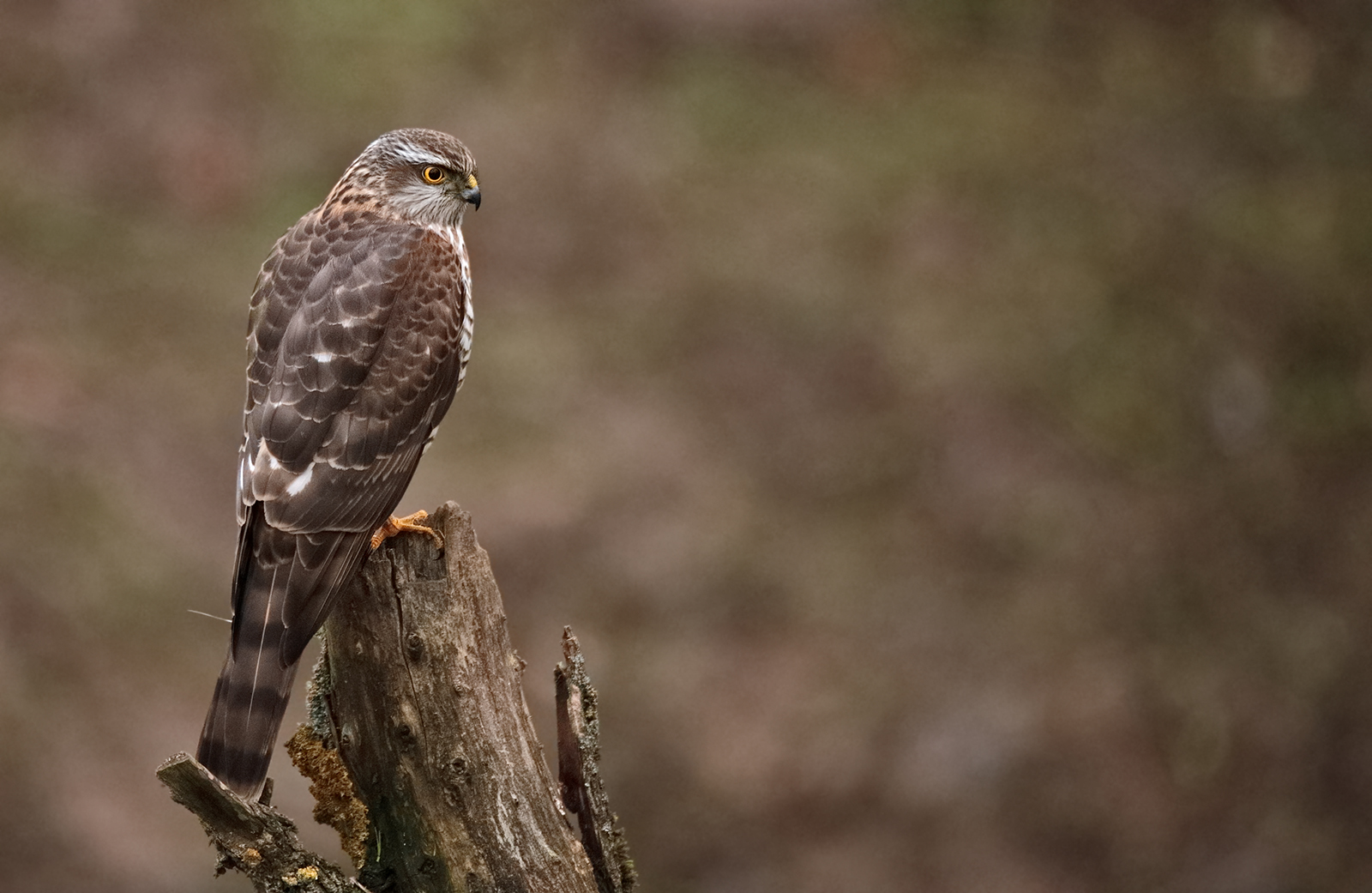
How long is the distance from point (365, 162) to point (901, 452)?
535cm

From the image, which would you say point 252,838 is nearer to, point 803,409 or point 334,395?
point 334,395

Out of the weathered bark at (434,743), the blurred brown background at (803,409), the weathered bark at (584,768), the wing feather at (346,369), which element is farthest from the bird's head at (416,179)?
the blurred brown background at (803,409)

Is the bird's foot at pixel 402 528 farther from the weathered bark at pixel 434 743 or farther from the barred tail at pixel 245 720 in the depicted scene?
the barred tail at pixel 245 720

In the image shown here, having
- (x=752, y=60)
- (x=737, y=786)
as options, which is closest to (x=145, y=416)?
(x=737, y=786)

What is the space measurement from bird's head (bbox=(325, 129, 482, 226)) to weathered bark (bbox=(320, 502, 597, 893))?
5.34 feet

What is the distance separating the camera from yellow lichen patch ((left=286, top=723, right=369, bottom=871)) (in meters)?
4.14

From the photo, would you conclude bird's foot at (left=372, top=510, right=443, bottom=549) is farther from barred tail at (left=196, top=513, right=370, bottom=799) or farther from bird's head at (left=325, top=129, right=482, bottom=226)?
bird's head at (left=325, top=129, right=482, bottom=226)

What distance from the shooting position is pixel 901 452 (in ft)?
33.3

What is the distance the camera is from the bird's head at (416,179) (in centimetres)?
548

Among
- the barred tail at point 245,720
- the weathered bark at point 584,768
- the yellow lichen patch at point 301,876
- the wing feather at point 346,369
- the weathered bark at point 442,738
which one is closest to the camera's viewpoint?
the yellow lichen patch at point 301,876

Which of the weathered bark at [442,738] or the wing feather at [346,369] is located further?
the wing feather at [346,369]

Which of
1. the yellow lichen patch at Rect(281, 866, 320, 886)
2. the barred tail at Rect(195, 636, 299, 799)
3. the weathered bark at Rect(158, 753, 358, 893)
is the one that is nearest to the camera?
the weathered bark at Rect(158, 753, 358, 893)

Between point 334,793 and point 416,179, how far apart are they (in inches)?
92.2

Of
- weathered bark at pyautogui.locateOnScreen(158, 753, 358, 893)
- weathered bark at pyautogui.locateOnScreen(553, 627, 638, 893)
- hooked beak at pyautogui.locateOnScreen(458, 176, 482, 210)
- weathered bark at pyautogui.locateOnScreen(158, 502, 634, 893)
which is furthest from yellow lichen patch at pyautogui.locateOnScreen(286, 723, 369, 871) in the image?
hooked beak at pyautogui.locateOnScreen(458, 176, 482, 210)
